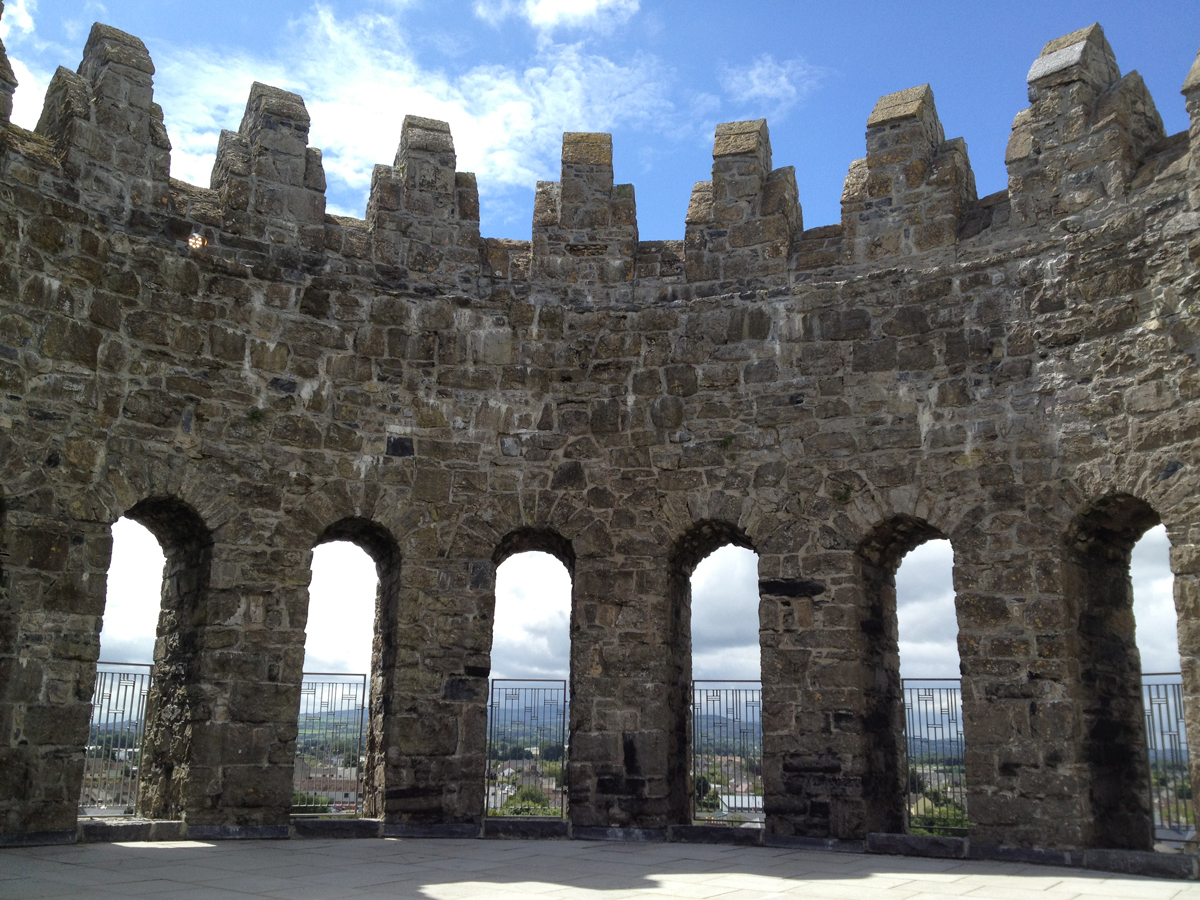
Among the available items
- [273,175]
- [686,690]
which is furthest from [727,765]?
[273,175]

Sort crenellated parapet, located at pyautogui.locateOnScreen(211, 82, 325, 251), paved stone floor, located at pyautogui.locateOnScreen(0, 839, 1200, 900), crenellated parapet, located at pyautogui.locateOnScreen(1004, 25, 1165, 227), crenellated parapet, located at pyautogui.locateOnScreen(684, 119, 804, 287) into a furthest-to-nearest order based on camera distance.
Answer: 1. crenellated parapet, located at pyautogui.locateOnScreen(684, 119, 804, 287)
2. crenellated parapet, located at pyautogui.locateOnScreen(211, 82, 325, 251)
3. crenellated parapet, located at pyautogui.locateOnScreen(1004, 25, 1165, 227)
4. paved stone floor, located at pyautogui.locateOnScreen(0, 839, 1200, 900)

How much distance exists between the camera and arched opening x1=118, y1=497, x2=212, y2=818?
898cm

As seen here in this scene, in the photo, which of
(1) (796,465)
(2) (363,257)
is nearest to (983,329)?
(1) (796,465)

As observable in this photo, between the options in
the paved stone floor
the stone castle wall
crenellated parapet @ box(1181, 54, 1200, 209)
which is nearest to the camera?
the paved stone floor

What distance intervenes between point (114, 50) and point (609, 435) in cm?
544

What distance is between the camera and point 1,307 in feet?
26.9

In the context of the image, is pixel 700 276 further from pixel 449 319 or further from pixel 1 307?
pixel 1 307

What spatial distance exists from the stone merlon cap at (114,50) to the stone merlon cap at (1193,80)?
27.6 feet

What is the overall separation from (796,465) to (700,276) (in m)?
2.15

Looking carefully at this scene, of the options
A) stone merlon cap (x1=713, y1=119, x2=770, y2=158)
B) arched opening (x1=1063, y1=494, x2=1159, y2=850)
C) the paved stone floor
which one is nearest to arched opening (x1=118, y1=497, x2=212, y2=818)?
the paved stone floor

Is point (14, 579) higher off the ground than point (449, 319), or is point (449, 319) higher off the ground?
point (449, 319)

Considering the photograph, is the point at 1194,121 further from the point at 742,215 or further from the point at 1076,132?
the point at 742,215

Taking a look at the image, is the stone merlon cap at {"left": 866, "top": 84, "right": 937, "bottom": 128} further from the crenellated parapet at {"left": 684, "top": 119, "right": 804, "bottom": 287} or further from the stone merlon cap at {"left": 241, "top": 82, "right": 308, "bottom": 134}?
the stone merlon cap at {"left": 241, "top": 82, "right": 308, "bottom": 134}

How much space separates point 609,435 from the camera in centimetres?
1040
